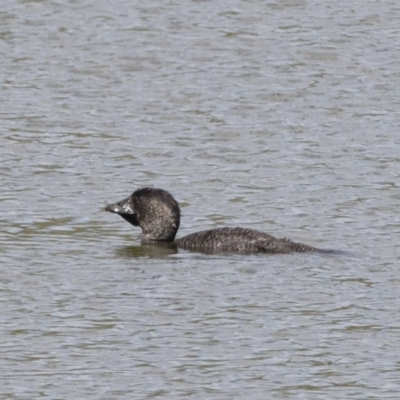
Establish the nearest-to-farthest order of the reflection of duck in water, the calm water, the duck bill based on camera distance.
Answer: the calm water < the reflection of duck in water < the duck bill

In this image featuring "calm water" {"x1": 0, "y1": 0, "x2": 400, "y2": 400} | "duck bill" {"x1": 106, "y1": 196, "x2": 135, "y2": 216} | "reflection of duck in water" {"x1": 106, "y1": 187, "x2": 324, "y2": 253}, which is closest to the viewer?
"calm water" {"x1": 0, "y1": 0, "x2": 400, "y2": 400}

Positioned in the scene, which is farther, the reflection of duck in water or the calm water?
the reflection of duck in water

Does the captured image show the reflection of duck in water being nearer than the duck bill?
Yes

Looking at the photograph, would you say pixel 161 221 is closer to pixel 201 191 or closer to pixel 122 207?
pixel 122 207

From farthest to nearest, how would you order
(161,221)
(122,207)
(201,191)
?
1. (201,191)
2. (122,207)
3. (161,221)

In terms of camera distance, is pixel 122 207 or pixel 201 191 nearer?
pixel 122 207

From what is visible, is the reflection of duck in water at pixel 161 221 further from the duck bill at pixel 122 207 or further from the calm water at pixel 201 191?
the calm water at pixel 201 191

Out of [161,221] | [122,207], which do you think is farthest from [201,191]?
[161,221]

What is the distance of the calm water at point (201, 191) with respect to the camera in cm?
1236

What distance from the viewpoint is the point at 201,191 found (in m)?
19.2

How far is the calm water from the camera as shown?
1236cm

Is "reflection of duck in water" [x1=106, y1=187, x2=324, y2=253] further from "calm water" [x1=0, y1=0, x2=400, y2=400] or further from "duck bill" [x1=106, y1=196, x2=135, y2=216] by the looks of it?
"calm water" [x1=0, y1=0, x2=400, y2=400]

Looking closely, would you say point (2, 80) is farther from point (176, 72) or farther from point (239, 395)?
point (239, 395)

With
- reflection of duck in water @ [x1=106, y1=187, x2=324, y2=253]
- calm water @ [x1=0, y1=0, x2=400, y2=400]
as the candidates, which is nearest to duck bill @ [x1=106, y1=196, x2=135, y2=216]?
reflection of duck in water @ [x1=106, y1=187, x2=324, y2=253]
